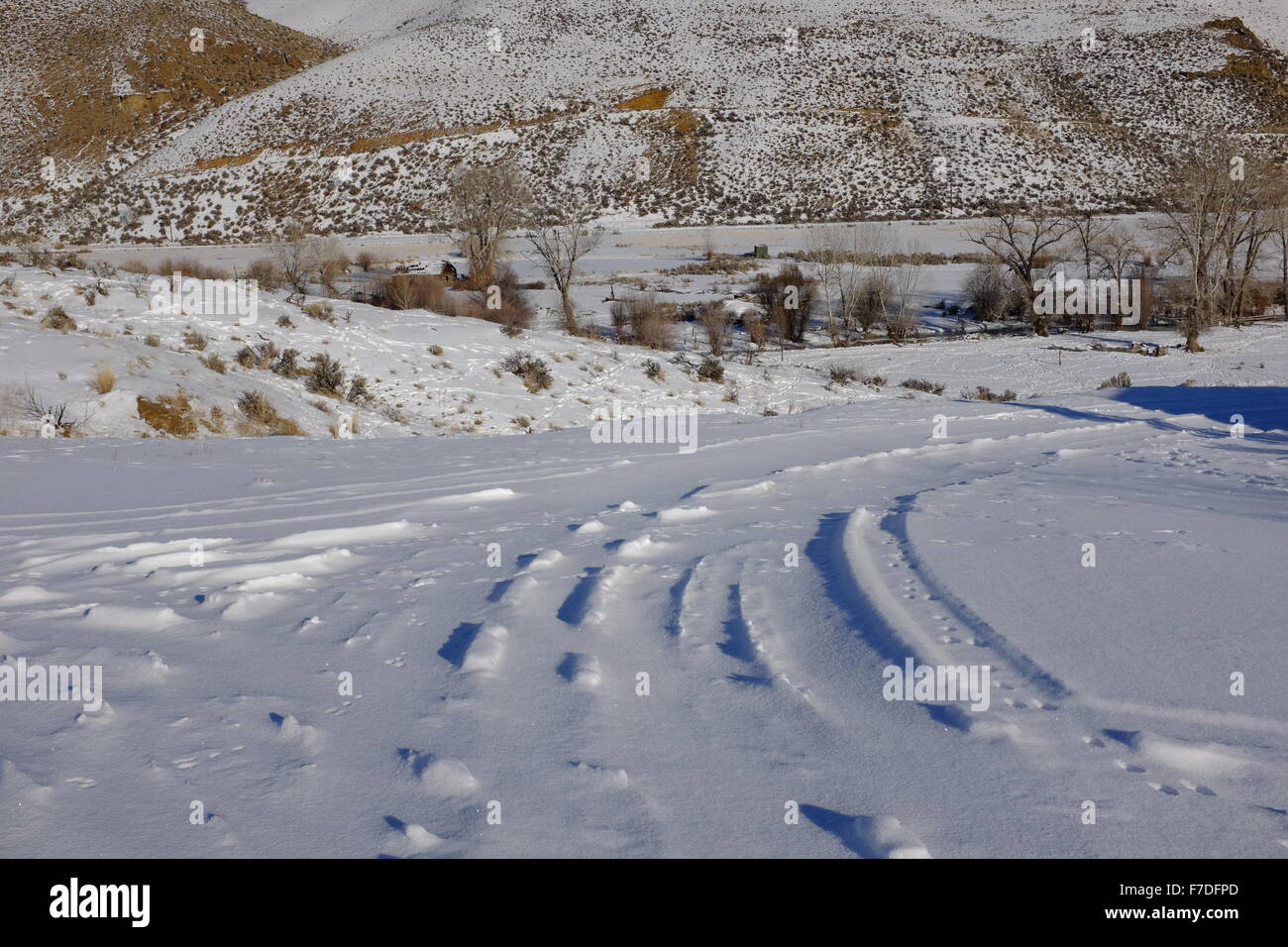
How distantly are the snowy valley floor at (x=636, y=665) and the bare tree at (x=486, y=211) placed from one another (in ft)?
90.0

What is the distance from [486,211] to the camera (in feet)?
113

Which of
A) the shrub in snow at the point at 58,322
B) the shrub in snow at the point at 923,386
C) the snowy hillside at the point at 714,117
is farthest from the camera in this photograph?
the snowy hillside at the point at 714,117

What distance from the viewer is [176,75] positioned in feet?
243

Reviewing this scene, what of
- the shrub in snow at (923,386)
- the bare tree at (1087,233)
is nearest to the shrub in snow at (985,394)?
the shrub in snow at (923,386)

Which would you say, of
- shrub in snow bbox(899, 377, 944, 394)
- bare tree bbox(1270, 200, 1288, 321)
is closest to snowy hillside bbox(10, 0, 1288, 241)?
bare tree bbox(1270, 200, 1288, 321)

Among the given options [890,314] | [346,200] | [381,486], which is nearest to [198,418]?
[381,486]

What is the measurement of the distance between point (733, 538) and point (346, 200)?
57.7m

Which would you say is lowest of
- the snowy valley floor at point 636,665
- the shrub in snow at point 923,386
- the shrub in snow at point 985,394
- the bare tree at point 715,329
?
the snowy valley floor at point 636,665

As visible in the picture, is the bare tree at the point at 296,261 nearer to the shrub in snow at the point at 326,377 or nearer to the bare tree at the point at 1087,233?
the shrub in snow at the point at 326,377

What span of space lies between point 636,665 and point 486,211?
32644mm

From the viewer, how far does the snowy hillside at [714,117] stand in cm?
5744

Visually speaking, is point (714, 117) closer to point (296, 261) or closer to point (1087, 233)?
point (1087, 233)

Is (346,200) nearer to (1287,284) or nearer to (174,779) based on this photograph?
(1287,284)

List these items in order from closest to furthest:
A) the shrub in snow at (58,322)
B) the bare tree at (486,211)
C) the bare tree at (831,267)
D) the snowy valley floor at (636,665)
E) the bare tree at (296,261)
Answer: the snowy valley floor at (636,665)
the shrub in snow at (58,322)
the bare tree at (296,261)
the bare tree at (831,267)
the bare tree at (486,211)
